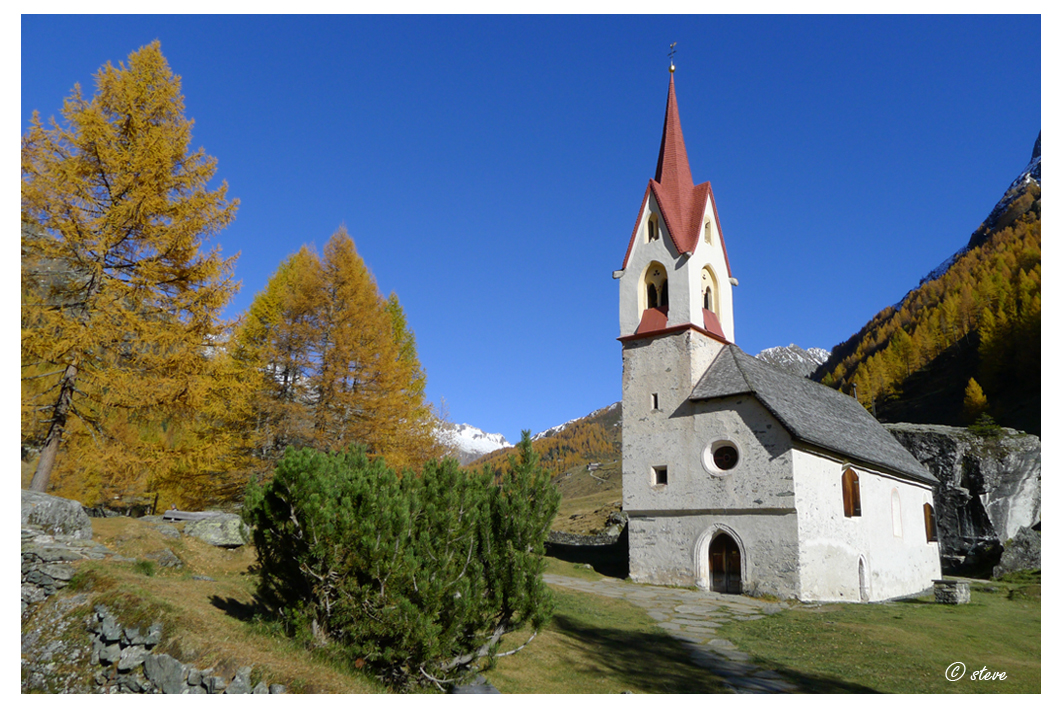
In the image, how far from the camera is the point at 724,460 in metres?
21.6

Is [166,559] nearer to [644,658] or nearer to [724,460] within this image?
[644,658]

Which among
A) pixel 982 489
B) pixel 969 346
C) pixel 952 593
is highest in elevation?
pixel 969 346

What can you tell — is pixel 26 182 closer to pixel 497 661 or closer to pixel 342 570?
pixel 342 570

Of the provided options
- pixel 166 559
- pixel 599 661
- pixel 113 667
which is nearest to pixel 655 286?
pixel 599 661

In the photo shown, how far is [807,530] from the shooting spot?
19938 millimetres

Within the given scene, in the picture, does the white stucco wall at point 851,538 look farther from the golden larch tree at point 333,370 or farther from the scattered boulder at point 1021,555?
the golden larch tree at point 333,370

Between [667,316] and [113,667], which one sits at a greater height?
[667,316]

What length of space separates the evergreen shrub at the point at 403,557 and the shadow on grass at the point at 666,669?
92.3 inches

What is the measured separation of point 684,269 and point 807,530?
987 cm

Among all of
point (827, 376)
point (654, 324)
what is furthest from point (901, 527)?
point (827, 376)

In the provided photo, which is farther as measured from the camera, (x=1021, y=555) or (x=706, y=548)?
(x=1021, y=555)

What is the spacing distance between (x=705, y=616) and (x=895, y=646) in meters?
4.32

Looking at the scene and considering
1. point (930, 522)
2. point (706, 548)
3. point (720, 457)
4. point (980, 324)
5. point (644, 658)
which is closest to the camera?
point (644, 658)

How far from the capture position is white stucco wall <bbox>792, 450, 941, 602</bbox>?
1996 centimetres
